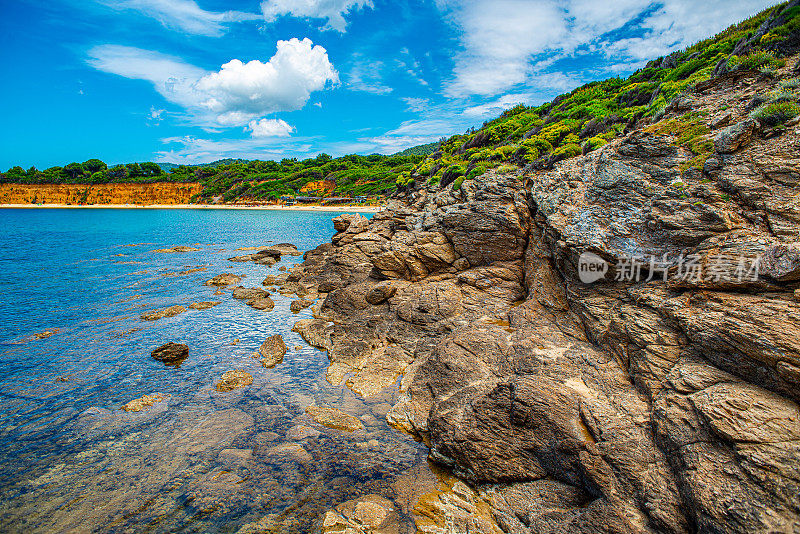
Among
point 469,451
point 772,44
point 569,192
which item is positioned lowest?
point 469,451

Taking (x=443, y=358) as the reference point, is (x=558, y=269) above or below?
above

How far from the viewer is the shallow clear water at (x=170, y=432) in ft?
31.7

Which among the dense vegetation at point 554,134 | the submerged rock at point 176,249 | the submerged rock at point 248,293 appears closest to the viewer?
the dense vegetation at point 554,134

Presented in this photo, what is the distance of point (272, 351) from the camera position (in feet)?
62.4

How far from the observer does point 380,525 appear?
29.1 ft

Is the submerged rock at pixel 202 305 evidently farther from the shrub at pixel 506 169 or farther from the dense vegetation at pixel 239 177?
the dense vegetation at pixel 239 177

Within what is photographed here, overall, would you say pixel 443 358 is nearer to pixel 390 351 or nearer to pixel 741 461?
pixel 390 351

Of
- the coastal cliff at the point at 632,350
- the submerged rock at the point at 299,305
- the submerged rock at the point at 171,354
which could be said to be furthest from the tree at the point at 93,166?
the coastal cliff at the point at 632,350

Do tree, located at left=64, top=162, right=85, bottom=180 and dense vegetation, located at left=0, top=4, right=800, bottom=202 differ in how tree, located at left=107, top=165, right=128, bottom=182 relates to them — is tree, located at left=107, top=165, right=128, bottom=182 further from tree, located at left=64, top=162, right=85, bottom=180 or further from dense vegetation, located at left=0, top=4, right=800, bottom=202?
tree, located at left=64, top=162, right=85, bottom=180

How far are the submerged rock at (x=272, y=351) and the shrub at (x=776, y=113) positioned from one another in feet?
73.5

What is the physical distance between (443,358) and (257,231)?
243 ft

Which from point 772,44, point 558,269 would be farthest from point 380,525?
point 772,44

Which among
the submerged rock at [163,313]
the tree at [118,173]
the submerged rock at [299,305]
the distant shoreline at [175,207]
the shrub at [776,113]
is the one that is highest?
the tree at [118,173]

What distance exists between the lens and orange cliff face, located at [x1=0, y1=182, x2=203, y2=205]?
14875cm
